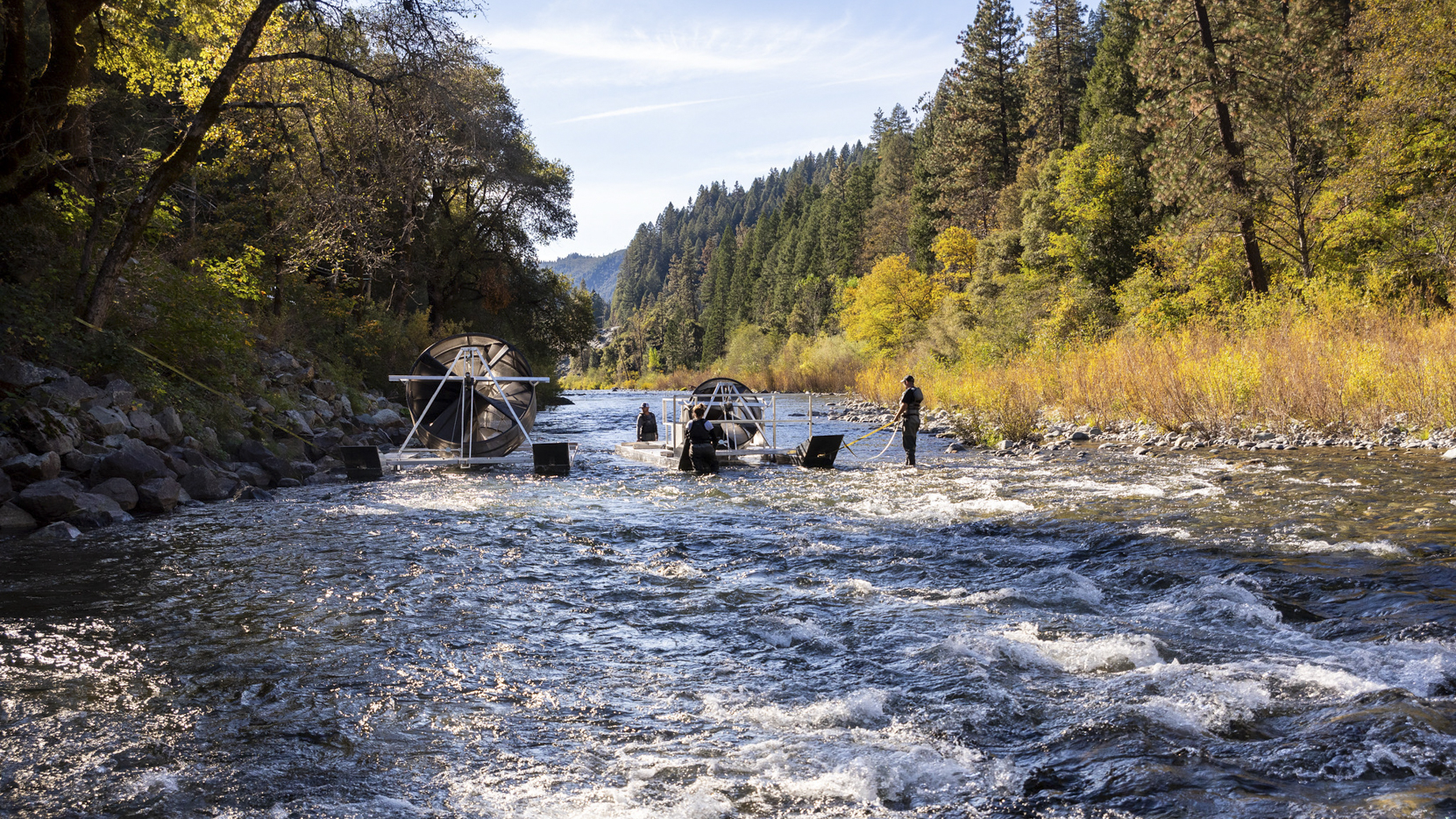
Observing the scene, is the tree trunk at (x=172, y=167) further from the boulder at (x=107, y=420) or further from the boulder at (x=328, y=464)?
the boulder at (x=328, y=464)

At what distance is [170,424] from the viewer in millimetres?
14977

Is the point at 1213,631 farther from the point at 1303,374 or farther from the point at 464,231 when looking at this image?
the point at 464,231

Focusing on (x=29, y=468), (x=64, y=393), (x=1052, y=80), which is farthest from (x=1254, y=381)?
(x=1052, y=80)

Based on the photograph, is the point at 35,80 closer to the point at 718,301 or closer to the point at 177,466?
the point at 177,466

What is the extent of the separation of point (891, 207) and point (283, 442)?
6990 centimetres

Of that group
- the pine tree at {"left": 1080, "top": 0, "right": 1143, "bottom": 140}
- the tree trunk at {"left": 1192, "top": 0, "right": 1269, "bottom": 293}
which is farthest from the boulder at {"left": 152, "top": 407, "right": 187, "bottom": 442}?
the pine tree at {"left": 1080, "top": 0, "right": 1143, "bottom": 140}

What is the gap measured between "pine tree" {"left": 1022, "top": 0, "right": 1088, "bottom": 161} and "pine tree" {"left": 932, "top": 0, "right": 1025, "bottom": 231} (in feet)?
5.04

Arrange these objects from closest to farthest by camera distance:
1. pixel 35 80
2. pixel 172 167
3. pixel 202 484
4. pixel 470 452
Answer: pixel 35 80
pixel 202 484
pixel 172 167
pixel 470 452

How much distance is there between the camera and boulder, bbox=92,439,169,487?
12.8 metres

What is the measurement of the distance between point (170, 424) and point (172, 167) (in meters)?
4.46

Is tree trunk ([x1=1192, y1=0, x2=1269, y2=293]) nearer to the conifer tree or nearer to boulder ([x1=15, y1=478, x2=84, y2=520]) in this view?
the conifer tree

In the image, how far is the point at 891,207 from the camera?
80500 millimetres

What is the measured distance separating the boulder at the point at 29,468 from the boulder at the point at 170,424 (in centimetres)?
294

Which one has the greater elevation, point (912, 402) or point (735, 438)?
point (912, 402)
